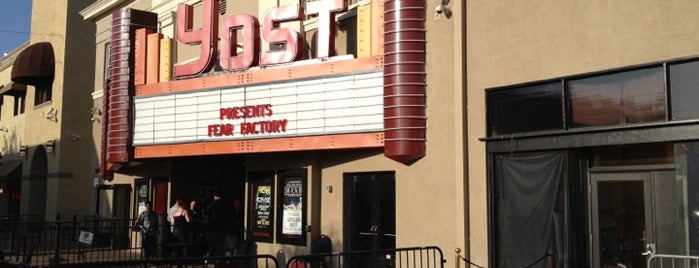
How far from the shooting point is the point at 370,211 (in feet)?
42.7

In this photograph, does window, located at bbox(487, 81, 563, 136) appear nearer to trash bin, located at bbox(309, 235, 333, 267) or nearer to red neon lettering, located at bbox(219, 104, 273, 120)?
trash bin, located at bbox(309, 235, 333, 267)

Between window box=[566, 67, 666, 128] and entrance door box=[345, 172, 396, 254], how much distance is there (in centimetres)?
405

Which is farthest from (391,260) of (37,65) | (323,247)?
(37,65)

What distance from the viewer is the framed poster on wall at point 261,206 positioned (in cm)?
1486

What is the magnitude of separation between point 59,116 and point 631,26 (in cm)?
2322

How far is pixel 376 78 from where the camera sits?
1223cm

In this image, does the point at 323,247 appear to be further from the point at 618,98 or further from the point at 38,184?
the point at 38,184

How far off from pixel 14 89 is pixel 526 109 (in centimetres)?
2807

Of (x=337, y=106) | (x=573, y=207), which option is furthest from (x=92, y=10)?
(x=573, y=207)

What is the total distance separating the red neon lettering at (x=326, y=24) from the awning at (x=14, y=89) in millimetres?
22543

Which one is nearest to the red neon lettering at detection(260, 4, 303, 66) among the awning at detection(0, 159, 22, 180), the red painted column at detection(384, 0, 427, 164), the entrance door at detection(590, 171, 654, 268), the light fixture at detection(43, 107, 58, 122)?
the red painted column at detection(384, 0, 427, 164)

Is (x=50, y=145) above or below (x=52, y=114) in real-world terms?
below

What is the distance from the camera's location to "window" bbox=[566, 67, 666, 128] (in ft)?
28.6

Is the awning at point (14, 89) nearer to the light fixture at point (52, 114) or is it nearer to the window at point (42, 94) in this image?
the window at point (42, 94)
